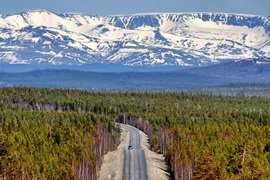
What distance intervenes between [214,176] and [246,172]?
52.6 ft

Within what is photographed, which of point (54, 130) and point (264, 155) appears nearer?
point (264, 155)

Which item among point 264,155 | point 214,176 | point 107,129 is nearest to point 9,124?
point 107,129

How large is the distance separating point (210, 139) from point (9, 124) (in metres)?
43.3

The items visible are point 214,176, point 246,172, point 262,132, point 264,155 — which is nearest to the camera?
point 246,172

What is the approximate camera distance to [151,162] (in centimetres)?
14388

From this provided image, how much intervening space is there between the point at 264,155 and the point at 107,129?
7206cm

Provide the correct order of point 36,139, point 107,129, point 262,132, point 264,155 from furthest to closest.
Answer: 1. point 107,129
2. point 262,132
3. point 36,139
4. point 264,155

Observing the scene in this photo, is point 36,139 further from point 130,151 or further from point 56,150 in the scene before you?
point 130,151

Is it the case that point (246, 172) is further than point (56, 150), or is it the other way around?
point (56, 150)

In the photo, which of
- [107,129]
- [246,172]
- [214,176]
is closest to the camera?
[246,172]

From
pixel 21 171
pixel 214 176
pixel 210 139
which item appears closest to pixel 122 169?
pixel 210 139

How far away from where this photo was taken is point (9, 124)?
6344 inches

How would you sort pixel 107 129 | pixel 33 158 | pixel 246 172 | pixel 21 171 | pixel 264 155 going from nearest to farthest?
1. pixel 246 172
2. pixel 21 171
3. pixel 33 158
4. pixel 264 155
5. pixel 107 129

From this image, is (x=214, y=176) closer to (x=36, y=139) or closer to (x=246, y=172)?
(x=246, y=172)
